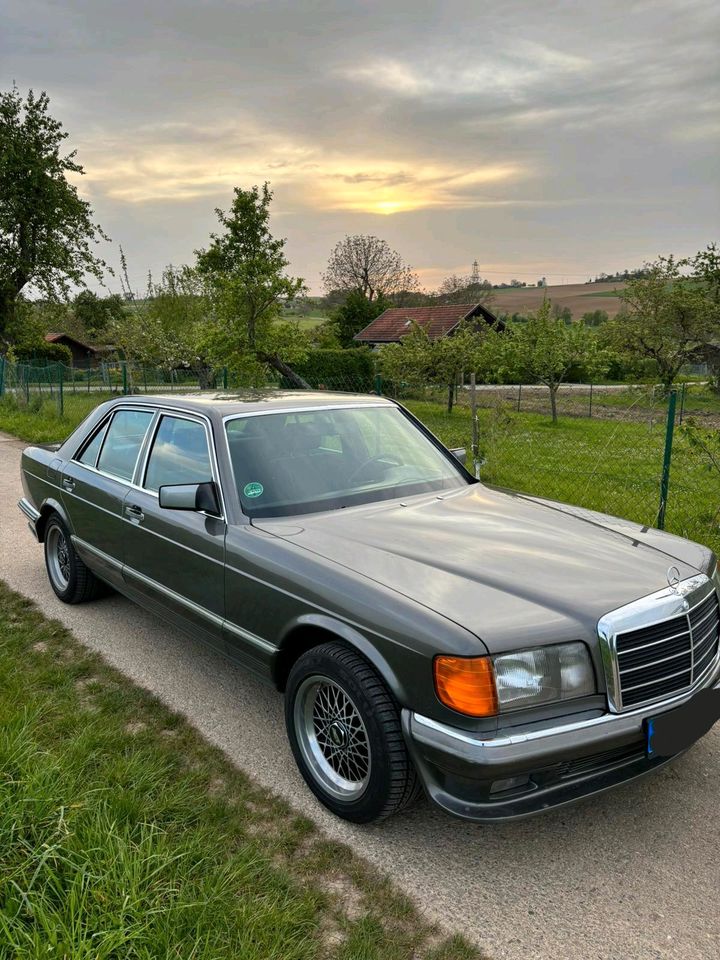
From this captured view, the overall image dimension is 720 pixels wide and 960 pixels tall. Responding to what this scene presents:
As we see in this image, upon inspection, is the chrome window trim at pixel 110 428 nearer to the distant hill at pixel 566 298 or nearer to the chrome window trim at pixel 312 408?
the chrome window trim at pixel 312 408

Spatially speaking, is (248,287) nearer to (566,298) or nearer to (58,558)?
(58,558)

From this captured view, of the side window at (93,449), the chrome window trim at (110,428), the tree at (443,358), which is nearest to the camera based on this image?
the chrome window trim at (110,428)

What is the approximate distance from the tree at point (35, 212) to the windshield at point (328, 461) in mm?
20210

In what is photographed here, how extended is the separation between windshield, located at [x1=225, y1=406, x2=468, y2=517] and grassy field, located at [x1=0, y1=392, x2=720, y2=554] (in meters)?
3.26

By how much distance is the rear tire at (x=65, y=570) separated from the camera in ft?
15.8

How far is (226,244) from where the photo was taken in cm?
1525

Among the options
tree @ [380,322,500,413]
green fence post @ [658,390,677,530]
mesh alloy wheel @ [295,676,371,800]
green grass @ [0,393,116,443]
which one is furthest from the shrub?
mesh alloy wheel @ [295,676,371,800]

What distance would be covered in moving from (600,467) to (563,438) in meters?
3.63

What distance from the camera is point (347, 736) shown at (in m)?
2.63

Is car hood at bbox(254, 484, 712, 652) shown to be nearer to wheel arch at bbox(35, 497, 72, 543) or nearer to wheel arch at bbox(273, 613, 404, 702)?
wheel arch at bbox(273, 613, 404, 702)

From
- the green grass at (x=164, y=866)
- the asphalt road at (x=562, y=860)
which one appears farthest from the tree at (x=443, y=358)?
the green grass at (x=164, y=866)

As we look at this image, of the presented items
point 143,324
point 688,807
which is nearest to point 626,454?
point 688,807

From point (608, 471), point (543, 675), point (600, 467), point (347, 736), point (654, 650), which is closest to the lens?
point (543, 675)

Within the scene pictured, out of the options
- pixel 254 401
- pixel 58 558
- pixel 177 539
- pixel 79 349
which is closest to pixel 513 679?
pixel 177 539
